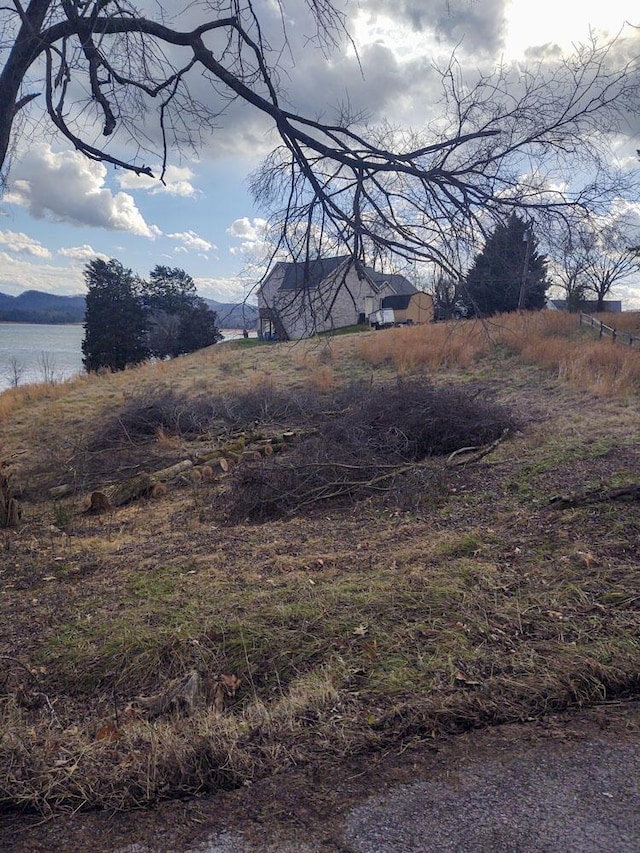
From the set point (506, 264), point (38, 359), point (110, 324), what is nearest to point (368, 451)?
point (506, 264)

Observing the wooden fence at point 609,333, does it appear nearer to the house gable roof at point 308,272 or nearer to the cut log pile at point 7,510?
the house gable roof at point 308,272

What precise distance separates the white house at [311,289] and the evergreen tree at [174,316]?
3904cm

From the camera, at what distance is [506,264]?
4039 millimetres

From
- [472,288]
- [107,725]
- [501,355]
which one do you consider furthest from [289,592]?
[501,355]

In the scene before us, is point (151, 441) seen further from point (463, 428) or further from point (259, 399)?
point (463, 428)

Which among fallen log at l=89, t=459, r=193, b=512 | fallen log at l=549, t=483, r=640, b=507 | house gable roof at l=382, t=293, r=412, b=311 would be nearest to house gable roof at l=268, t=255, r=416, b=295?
house gable roof at l=382, t=293, r=412, b=311

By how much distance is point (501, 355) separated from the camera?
17703mm

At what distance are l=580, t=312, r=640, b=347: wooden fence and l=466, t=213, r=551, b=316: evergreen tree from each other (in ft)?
46.2

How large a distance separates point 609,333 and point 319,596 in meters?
18.3

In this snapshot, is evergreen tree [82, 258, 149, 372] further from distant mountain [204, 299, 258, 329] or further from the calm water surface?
distant mountain [204, 299, 258, 329]

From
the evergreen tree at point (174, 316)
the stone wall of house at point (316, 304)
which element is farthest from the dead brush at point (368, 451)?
the evergreen tree at point (174, 316)

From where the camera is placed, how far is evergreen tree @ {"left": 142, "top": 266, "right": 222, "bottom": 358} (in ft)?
154

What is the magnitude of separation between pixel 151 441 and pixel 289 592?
9260 millimetres

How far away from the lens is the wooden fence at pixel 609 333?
56.7 feet
